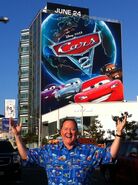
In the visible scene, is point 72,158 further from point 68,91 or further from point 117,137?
point 68,91

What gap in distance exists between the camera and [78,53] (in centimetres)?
14062

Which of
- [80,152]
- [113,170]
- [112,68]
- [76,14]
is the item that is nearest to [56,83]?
[112,68]

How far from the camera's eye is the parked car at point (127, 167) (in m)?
17.5

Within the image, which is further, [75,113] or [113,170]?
[75,113]

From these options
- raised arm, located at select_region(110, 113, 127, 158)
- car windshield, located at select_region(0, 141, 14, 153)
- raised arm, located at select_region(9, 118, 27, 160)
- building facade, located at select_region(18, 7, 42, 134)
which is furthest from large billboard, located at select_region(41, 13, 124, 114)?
raised arm, located at select_region(110, 113, 127, 158)

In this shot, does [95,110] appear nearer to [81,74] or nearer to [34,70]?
[81,74]

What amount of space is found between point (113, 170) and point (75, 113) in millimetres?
93342

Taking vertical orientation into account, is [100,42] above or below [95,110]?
above

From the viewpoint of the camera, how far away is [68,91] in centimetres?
13600

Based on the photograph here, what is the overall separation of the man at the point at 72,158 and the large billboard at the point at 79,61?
126 m

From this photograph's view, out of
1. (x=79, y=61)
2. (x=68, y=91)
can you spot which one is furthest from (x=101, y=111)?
(x=79, y=61)

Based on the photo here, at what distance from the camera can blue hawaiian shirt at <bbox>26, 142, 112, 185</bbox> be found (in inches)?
213

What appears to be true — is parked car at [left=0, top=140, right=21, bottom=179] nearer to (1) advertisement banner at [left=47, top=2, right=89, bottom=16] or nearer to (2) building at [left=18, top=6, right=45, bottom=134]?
(2) building at [left=18, top=6, right=45, bottom=134]

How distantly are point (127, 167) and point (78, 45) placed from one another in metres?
124
